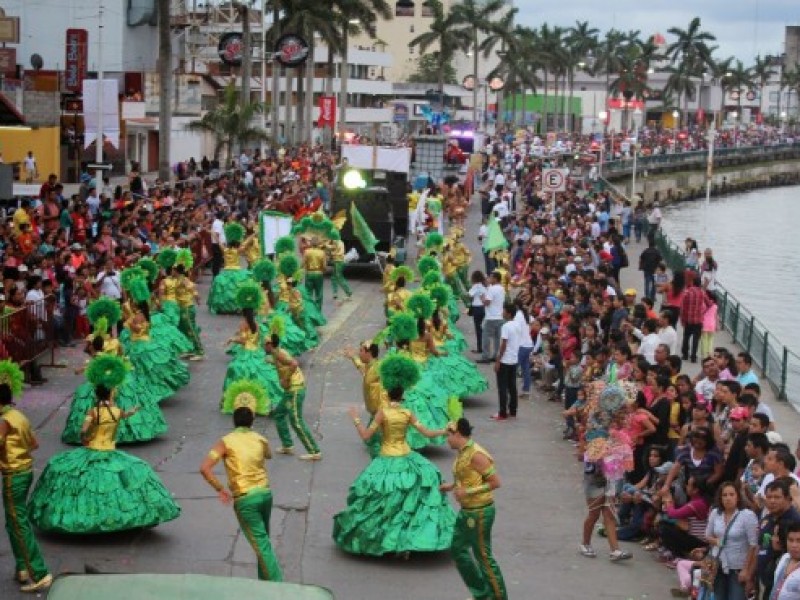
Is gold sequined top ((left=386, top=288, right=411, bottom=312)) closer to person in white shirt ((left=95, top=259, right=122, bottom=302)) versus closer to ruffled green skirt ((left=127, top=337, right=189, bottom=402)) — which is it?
ruffled green skirt ((left=127, top=337, right=189, bottom=402))

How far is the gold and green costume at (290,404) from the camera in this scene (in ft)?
56.4

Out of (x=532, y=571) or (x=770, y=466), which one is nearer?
(x=770, y=466)

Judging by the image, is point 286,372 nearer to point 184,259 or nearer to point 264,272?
point 264,272

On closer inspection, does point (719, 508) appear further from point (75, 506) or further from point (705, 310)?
point (705, 310)

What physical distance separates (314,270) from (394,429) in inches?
537

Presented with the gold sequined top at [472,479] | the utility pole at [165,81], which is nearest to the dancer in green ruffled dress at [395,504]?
the gold sequined top at [472,479]

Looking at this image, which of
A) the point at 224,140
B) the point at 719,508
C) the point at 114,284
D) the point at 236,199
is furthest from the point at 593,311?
the point at 224,140

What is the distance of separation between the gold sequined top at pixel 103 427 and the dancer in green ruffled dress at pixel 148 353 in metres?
5.17

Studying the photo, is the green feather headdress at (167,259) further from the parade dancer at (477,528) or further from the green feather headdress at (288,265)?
the parade dancer at (477,528)


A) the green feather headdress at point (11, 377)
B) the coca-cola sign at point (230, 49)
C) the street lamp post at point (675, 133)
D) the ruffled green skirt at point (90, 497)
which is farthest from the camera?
the street lamp post at point (675, 133)

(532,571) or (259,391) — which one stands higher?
(259,391)

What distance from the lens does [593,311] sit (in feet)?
74.0

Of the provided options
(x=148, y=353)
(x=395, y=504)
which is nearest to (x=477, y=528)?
(x=395, y=504)

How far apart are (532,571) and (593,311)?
9.17 meters
